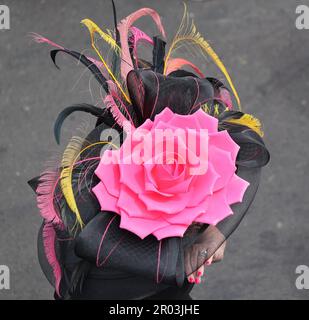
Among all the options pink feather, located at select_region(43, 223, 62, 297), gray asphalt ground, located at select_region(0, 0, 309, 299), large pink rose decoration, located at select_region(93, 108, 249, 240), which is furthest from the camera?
gray asphalt ground, located at select_region(0, 0, 309, 299)

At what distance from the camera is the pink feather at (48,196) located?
54.6 inches

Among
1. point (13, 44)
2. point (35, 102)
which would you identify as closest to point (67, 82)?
point (35, 102)

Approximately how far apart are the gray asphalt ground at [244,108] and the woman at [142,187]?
3.67 feet

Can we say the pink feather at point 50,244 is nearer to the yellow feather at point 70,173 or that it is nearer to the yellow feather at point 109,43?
the yellow feather at point 70,173

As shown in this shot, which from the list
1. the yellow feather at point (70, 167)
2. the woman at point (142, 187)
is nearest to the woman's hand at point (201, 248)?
the woman at point (142, 187)

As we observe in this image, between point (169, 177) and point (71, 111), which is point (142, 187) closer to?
point (169, 177)

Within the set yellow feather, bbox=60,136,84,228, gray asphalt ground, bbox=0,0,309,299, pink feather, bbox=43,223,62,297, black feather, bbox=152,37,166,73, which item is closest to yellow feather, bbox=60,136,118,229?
yellow feather, bbox=60,136,84,228

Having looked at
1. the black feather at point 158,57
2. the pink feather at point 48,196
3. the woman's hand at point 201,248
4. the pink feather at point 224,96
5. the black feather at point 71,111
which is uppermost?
the black feather at point 158,57

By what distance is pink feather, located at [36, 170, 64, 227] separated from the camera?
139cm

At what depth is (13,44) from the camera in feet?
11.1

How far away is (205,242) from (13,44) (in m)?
2.27

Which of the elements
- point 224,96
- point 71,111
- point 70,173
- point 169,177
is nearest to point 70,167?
point 70,173

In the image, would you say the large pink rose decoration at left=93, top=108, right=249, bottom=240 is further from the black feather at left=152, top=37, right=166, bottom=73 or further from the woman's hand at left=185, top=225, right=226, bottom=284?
the black feather at left=152, top=37, right=166, bottom=73
